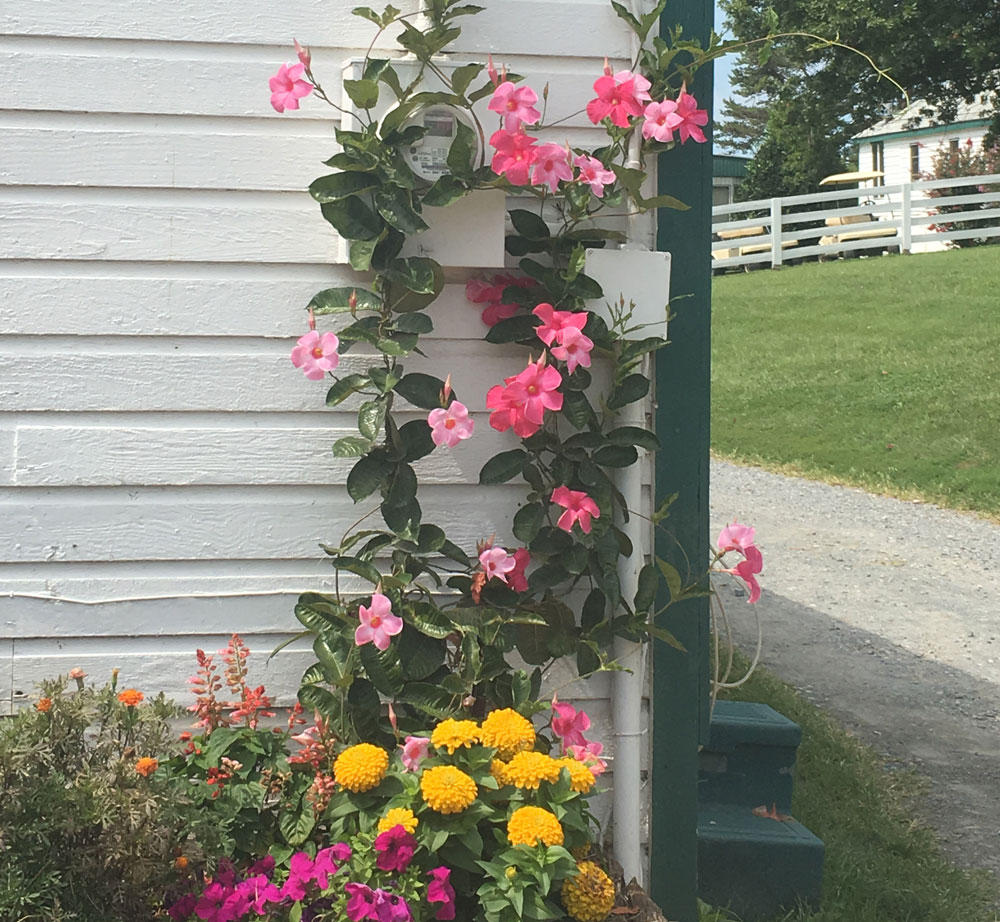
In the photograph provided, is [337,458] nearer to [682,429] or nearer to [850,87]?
[682,429]

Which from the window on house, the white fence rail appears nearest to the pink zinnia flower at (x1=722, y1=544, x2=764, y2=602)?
the white fence rail

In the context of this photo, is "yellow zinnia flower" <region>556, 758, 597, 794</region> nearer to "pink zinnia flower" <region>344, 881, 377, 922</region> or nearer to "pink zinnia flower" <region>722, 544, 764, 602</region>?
"pink zinnia flower" <region>344, 881, 377, 922</region>

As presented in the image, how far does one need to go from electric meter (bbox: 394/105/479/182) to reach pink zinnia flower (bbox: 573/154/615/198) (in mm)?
200

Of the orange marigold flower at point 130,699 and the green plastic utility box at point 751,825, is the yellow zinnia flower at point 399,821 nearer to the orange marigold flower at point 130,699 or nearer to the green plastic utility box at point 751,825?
the orange marigold flower at point 130,699

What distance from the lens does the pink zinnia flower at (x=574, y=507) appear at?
2236 mm

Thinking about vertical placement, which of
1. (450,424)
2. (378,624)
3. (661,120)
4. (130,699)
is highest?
(661,120)

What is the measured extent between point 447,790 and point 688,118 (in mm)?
1327

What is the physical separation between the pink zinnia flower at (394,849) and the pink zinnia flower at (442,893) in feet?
0.18

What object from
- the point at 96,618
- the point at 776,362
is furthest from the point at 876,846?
the point at 776,362

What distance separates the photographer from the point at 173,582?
235 centimetres

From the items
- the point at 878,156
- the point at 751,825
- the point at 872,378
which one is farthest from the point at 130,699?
the point at 878,156

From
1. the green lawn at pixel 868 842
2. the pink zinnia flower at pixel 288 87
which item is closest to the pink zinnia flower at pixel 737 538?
the green lawn at pixel 868 842

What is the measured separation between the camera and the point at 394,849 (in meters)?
1.92

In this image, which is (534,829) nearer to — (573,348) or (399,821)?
(399,821)
